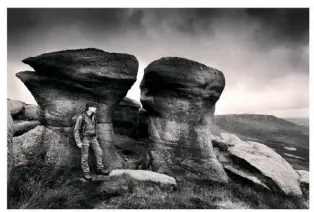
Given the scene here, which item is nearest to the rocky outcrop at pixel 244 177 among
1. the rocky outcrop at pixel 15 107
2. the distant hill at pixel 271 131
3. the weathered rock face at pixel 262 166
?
the weathered rock face at pixel 262 166

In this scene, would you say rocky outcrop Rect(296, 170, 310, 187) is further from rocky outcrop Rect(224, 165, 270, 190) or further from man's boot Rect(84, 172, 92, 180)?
man's boot Rect(84, 172, 92, 180)

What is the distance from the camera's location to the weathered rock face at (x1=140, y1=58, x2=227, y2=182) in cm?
945

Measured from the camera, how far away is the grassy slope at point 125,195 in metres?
7.19

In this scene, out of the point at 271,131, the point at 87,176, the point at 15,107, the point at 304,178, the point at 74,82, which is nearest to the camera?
the point at 87,176

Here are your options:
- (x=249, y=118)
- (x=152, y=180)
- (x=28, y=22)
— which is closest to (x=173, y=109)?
(x=152, y=180)

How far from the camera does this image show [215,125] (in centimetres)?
1641

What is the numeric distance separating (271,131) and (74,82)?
1132 centimetres

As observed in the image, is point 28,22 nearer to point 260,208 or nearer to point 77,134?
point 77,134

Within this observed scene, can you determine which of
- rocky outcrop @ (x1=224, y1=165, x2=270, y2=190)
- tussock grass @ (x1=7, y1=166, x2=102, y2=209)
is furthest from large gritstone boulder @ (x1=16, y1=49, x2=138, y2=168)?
rocky outcrop @ (x1=224, y1=165, x2=270, y2=190)

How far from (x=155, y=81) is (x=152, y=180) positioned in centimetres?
352

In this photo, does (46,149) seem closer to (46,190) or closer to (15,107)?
(46,190)

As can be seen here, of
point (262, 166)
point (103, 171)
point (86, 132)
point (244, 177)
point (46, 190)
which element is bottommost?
point (46, 190)

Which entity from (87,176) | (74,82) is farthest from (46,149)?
(74,82)

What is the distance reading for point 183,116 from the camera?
9.66 metres
